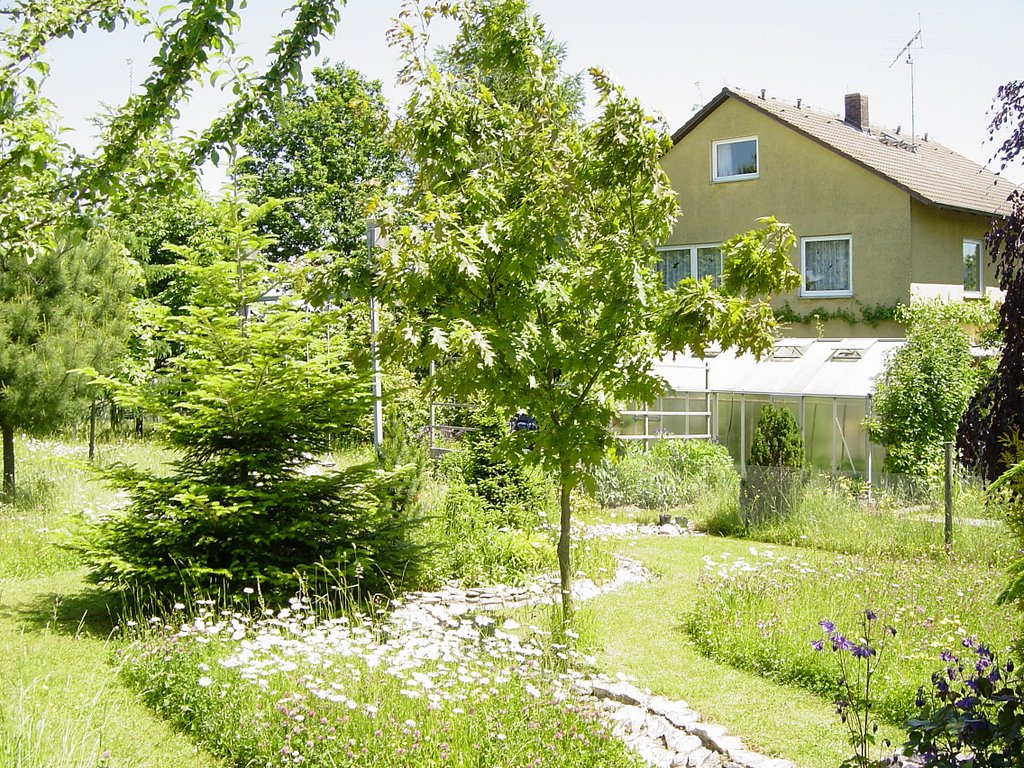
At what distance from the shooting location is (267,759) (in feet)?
17.2

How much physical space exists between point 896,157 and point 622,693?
20049mm

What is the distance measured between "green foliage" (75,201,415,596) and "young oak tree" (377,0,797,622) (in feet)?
4.27

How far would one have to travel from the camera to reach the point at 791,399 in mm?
16938

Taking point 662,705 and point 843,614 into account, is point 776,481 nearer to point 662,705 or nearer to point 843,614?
point 843,614

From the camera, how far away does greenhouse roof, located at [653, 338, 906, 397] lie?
16.1 meters

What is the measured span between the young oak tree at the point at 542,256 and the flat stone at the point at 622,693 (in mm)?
1562

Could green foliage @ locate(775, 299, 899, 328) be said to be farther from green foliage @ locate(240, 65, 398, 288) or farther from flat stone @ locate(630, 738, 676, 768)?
green foliage @ locate(240, 65, 398, 288)

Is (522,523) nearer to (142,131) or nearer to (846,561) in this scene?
(846,561)

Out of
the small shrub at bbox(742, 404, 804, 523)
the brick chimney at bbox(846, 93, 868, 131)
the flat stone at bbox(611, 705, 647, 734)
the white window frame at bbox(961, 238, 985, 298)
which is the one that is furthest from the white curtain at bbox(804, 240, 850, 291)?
the flat stone at bbox(611, 705, 647, 734)

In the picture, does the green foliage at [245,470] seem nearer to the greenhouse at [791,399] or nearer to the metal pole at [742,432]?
the greenhouse at [791,399]

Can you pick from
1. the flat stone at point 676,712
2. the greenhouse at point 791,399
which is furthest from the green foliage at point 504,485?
the flat stone at point 676,712

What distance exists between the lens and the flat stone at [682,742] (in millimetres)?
5664

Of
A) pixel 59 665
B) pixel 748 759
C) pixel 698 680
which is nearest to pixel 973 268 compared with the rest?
pixel 698 680

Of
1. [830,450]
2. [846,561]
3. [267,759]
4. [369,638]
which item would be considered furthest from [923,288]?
[267,759]
